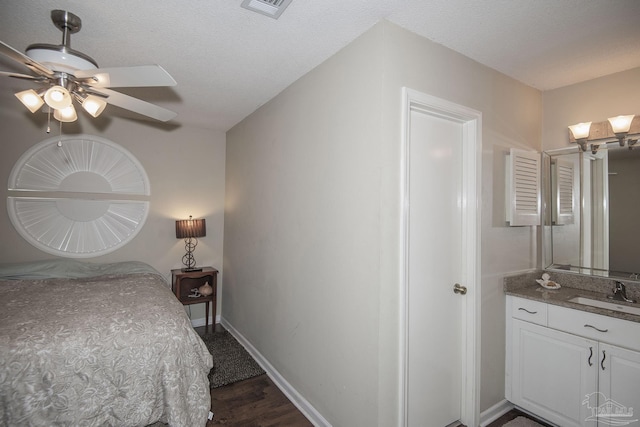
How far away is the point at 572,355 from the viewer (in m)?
1.95

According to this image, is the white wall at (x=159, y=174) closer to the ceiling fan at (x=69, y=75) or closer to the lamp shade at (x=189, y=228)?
the lamp shade at (x=189, y=228)

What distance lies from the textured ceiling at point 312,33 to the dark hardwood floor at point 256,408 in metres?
2.55

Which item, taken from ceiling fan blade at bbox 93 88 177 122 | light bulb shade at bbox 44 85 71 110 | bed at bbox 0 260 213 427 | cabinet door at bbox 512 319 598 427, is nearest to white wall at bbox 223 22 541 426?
cabinet door at bbox 512 319 598 427

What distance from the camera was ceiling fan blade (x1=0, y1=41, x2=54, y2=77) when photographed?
1.29m

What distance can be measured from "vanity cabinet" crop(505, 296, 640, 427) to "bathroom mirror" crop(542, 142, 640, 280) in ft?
1.87

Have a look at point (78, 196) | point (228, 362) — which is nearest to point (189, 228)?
point (78, 196)

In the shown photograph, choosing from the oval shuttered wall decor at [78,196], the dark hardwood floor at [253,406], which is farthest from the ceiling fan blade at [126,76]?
the dark hardwood floor at [253,406]

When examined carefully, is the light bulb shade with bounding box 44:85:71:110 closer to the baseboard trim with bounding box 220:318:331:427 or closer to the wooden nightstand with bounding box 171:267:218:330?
the wooden nightstand with bounding box 171:267:218:330

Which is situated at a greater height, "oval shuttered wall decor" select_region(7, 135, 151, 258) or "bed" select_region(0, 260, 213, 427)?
"oval shuttered wall decor" select_region(7, 135, 151, 258)

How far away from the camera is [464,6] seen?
5.13ft

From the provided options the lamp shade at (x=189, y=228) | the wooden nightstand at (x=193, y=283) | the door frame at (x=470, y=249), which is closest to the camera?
the door frame at (x=470, y=249)

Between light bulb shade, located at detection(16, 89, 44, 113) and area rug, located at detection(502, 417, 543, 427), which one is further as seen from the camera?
area rug, located at detection(502, 417, 543, 427)

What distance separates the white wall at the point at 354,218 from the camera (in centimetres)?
168

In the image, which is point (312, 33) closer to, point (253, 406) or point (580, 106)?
point (580, 106)
